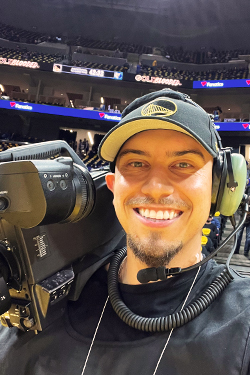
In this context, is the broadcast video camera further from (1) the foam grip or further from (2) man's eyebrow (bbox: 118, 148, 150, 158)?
(1) the foam grip

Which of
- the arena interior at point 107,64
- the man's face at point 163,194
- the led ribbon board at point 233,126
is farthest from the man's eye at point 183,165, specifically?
the led ribbon board at point 233,126

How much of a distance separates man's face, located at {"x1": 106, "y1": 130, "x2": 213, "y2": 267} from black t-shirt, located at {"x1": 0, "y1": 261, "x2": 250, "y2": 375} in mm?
107

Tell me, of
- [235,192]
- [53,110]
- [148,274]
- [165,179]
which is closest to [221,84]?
[53,110]

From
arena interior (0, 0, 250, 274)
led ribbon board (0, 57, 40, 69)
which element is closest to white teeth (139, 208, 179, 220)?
arena interior (0, 0, 250, 274)

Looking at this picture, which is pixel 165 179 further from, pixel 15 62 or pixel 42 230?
pixel 15 62

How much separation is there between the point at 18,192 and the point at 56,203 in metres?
0.08

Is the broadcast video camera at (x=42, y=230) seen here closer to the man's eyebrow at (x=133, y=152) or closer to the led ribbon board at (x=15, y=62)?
the man's eyebrow at (x=133, y=152)

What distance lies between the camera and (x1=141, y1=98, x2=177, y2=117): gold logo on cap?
69cm

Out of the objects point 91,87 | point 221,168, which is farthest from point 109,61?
point 221,168

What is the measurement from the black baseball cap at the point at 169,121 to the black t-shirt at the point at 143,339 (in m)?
0.36

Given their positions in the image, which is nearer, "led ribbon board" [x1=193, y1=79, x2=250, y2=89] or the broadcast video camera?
the broadcast video camera

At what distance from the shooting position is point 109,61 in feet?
40.0

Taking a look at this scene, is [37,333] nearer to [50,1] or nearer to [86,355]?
[86,355]

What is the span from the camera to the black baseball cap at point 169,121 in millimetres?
677
